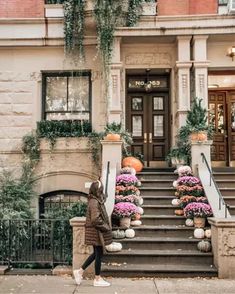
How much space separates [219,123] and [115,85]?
170 inches

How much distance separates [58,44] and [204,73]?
180 inches

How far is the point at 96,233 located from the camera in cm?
815

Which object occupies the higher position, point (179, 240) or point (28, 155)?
→ point (28, 155)

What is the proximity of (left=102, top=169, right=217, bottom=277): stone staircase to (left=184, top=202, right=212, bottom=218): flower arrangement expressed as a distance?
31 cm

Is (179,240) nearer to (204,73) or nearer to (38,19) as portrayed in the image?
(204,73)

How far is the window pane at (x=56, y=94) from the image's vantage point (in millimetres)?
15133

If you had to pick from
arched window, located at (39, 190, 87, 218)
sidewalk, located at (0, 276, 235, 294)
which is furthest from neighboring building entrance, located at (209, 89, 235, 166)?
sidewalk, located at (0, 276, 235, 294)

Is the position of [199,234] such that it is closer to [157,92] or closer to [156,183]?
[156,183]

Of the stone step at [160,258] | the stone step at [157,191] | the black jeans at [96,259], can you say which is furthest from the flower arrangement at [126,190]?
the black jeans at [96,259]

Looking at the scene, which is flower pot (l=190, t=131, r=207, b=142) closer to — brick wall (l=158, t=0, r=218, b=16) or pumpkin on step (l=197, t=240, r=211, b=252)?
pumpkin on step (l=197, t=240, r=211, b=252)

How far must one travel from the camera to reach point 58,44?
1469cm

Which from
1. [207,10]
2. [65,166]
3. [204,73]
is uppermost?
[207,10]

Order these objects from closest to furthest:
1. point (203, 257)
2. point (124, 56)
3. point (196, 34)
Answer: point (203, 257), point (196, 34), point (124, 56)

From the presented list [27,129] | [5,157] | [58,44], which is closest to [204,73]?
[58,44]
